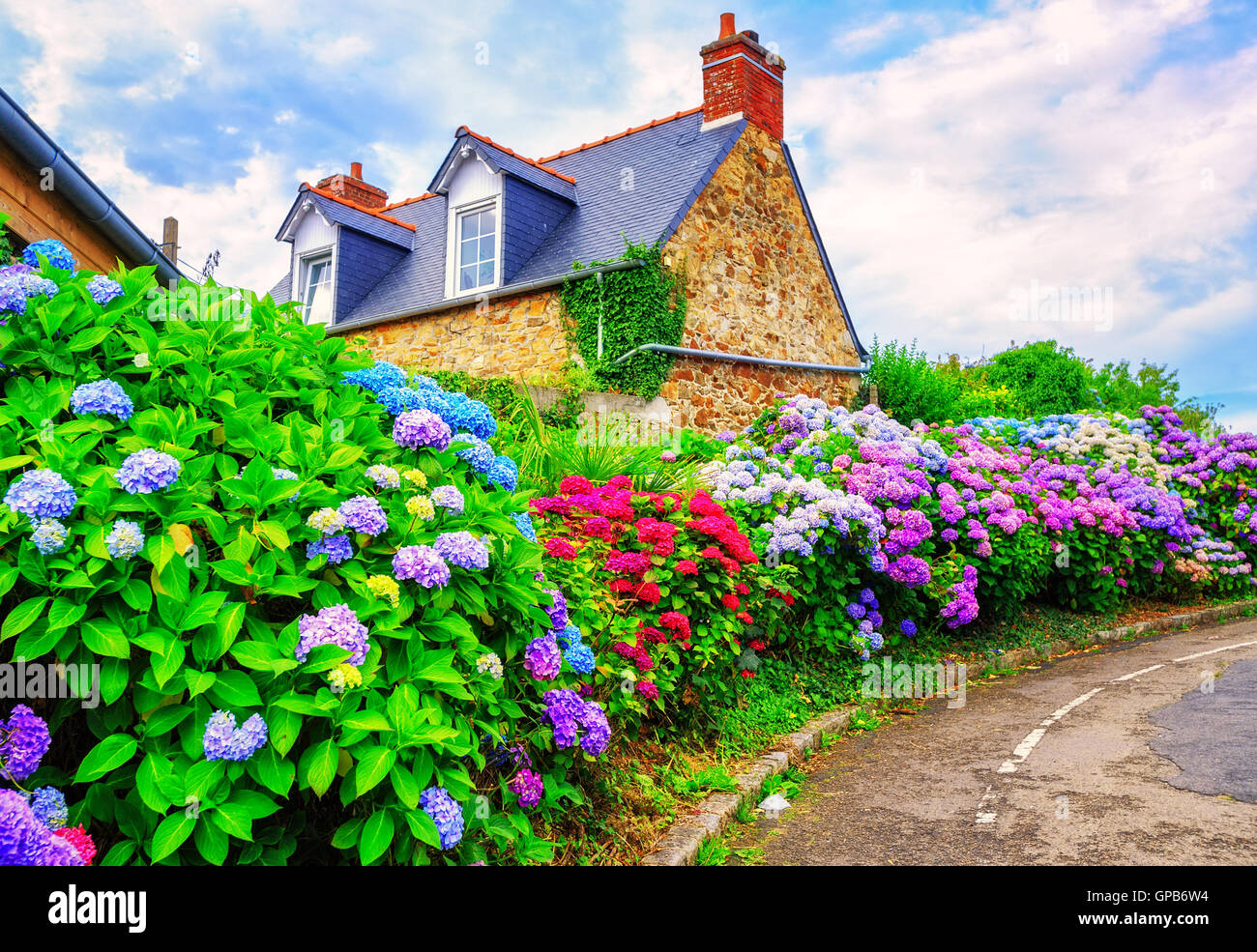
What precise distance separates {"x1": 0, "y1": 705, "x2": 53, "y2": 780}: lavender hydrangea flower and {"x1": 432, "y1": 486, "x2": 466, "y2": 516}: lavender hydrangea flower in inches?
45.5

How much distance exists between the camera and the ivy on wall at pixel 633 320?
39.5 ft

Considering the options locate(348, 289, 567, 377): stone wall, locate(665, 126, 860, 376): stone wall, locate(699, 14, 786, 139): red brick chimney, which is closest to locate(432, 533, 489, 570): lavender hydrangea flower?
locate(348, 289, 567, 377): stone wall

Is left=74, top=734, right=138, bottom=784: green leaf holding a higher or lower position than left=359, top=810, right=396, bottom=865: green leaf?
higher

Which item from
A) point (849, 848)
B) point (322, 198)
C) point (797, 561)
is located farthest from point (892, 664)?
point (322, 198)

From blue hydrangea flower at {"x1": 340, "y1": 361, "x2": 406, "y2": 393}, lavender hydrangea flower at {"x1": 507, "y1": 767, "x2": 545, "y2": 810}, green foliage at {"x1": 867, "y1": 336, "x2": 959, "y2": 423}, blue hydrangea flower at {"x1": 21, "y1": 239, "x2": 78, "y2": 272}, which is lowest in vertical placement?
lavender hydrangea flower at {"x1": 507, "y1": 767, "x2": 545, "y2": 810}

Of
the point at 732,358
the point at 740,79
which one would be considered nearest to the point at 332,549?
the point at 732,358

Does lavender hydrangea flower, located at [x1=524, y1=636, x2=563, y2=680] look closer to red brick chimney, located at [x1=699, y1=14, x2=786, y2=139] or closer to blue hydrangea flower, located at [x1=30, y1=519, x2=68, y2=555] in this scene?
blue hydrangea flower, located at [x1=30, y1=519, x2=68, y2=555]

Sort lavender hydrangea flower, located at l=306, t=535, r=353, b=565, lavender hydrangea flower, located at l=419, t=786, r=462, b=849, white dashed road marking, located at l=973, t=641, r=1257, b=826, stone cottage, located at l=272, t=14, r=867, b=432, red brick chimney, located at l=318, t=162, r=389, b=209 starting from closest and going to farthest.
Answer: lavender hydrangea flower, located at l=419, t=786, r=462, b=849 < lavender hydrangea flower, located at l=306, t=535, r=353, b=565 < white dashed road marking, located at l=973, t=641, r=1257, b=826 < stone cottage, located at l=272, t=14, r=867, b=432 < red brick chimney, located at l=318, t=162, r=389, b=209

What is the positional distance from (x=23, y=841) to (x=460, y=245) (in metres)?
13.8

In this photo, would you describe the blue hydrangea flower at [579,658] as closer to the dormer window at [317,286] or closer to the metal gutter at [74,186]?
the metal gutter at [74,186]

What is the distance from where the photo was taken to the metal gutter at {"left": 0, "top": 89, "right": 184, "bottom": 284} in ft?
Result: 15.9
